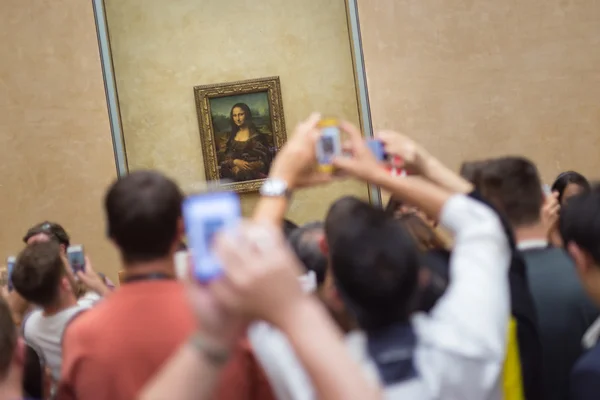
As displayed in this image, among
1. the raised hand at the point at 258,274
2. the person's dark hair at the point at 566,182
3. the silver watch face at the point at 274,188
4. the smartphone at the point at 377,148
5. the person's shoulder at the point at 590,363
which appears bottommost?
the person's shoulder at the point at 590,363

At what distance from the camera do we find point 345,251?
1.78 meters

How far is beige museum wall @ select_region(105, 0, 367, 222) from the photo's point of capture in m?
10.2

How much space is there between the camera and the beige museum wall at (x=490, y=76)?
923 cm

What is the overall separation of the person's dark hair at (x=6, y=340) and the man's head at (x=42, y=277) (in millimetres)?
1266

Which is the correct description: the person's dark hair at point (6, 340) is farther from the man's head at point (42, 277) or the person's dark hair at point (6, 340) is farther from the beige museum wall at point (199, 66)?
the beige museum wall at point (199, 66)

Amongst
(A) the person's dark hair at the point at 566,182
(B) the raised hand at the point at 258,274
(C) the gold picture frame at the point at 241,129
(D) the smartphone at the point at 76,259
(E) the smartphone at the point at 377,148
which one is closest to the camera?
(B) the raised hand at the point at 258,274

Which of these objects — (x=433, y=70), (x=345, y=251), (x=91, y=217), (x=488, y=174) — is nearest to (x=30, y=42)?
(x=91, y=217)

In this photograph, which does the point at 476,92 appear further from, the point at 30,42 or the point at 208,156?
the point at 30,42

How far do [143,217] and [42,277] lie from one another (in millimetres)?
1671

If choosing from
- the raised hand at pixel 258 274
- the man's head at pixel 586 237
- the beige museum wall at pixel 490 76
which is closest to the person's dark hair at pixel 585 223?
the man's head at pixel 586 237

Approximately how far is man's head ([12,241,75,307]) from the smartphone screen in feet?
7.13

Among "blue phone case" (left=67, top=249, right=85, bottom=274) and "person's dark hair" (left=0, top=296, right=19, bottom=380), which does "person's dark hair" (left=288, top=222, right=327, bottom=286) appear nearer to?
"person's dark hair" (left=0, top=296, right=19, bottom=380)

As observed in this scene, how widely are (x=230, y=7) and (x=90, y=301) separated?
670cm

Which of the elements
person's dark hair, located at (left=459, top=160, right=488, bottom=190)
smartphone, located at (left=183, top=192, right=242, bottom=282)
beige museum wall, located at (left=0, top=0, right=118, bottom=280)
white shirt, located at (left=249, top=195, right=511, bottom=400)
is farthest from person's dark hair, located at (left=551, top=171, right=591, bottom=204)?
beige museum wall, located at (left=0, top=0, right=118, bottom=280)
